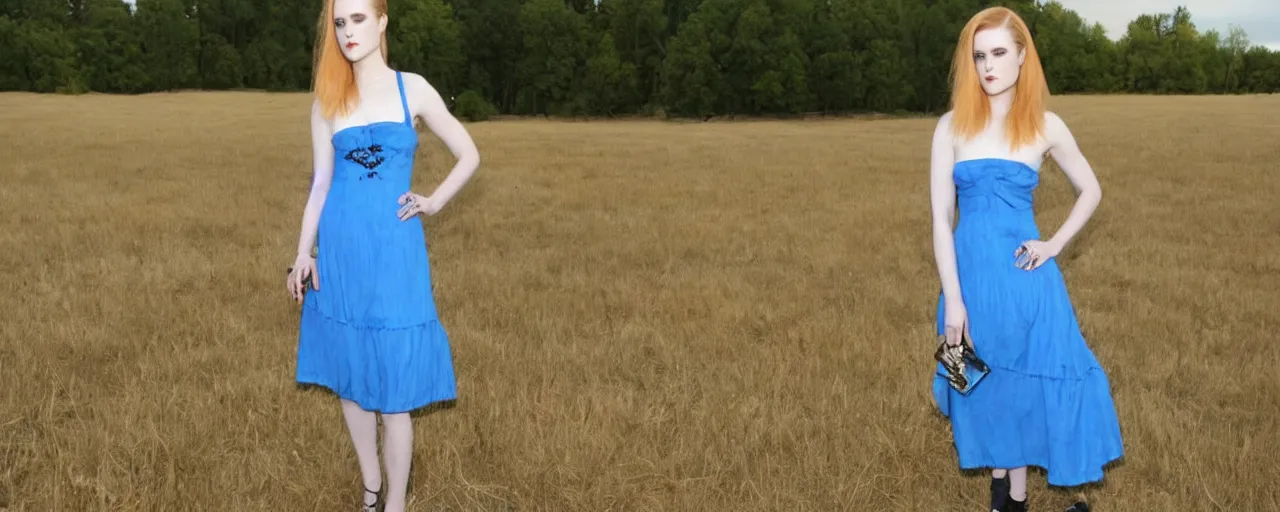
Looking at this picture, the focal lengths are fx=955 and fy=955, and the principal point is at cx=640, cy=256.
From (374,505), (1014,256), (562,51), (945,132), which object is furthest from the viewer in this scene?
(562,51)

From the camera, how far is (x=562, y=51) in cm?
Answer: 6425

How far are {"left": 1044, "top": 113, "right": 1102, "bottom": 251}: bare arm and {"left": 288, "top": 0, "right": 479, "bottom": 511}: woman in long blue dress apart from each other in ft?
6.98

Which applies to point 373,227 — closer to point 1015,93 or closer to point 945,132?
point 945,132

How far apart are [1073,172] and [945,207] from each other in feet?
1.56

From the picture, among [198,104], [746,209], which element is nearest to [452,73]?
[198,104]

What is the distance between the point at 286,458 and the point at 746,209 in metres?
9.96

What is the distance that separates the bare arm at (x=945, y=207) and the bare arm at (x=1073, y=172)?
1.13 ft

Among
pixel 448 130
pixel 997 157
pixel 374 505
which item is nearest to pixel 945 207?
pixel 997 157

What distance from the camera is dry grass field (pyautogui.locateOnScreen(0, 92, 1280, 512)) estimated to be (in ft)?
14.5

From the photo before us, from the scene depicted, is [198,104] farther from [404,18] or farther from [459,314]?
[459,314]

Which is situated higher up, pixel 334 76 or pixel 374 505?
pixel 334 76

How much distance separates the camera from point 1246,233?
11.5m

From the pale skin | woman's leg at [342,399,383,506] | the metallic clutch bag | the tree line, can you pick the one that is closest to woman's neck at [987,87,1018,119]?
the pale skin

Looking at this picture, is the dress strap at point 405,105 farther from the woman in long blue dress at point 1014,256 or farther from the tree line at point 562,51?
the tree line at point 562,51
